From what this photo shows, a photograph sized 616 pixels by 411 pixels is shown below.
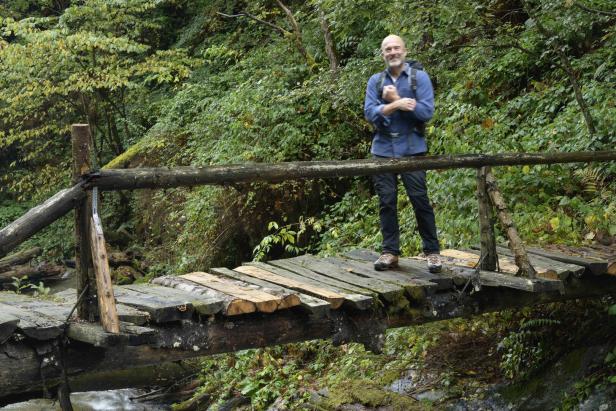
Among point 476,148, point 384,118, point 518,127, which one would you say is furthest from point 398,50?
point 518,127

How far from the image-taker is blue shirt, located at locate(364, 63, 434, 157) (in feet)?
18.5

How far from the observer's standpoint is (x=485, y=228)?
5953 mm

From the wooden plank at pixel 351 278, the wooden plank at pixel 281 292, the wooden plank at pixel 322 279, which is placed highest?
the wooden plank at pixel 281 292

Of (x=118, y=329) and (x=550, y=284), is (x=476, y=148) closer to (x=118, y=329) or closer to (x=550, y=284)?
(x=550, y=284)

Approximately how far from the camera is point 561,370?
23.9 feet

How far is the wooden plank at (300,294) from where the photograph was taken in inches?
185

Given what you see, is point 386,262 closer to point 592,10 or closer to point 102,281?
point 102,281

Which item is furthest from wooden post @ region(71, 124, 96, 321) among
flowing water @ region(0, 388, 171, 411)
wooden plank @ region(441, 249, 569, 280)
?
flowing water @ region(0, 388, 171, 411)

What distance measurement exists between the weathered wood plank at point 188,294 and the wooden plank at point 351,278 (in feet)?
3.73

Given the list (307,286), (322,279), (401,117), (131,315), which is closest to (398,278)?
(322,279)

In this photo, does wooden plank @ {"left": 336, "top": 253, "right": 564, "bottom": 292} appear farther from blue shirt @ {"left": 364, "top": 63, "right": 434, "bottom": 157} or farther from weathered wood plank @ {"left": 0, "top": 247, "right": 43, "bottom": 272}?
weathered wood plank @ {"left": 0, "top": 247, "right": 43, "bottom": 272}

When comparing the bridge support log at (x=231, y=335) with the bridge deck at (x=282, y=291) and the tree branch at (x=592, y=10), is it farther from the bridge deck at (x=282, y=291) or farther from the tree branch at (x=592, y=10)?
the tree branch at (x=592, y=10)

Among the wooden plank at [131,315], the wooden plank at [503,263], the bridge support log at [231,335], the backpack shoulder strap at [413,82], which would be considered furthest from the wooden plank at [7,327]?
the wooden plank at [503,263]

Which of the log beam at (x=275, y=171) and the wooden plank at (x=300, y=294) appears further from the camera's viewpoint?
the wooden plank at (x=300, y=294)
